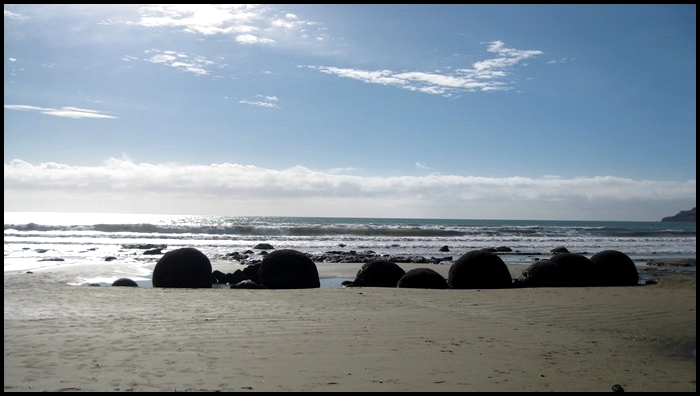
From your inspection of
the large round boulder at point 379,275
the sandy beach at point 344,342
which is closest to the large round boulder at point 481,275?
the large round boulder at point 379,275

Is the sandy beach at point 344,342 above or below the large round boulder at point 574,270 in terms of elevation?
below

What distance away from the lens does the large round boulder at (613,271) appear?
20.5 metres

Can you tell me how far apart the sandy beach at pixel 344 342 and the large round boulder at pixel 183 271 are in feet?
8.54

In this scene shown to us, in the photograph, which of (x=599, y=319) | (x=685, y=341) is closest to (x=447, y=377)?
(x=685, y=341)

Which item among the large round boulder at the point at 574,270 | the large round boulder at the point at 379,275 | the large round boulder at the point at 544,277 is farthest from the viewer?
the large round boulder at the point at 379,275

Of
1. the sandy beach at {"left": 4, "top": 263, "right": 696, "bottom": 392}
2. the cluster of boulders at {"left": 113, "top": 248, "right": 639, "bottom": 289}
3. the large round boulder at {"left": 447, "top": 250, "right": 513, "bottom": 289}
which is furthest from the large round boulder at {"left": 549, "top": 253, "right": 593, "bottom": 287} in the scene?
the sandy beach at {"left": 4, "top": 263, "right": 696, "bottom": 392}

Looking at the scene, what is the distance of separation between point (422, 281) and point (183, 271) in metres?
7.47

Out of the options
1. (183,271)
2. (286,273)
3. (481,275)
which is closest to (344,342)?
(286,273)

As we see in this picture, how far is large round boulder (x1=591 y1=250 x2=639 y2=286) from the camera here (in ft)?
67.4

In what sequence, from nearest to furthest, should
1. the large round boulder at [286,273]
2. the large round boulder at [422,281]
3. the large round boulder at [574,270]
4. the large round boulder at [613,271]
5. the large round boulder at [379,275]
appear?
the large round boulder at [422,281], the large round boulder at [286,273], the large round boulder at [574,270], the large round boulder at [379,275], the large round boulder at [613,271]

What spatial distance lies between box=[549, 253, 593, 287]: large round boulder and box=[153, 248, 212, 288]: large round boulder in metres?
11.5

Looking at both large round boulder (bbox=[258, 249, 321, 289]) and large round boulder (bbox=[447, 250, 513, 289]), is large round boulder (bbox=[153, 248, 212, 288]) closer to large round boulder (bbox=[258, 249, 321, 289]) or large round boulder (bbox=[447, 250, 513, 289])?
large round boulder (bbox=[258, 249, 321, 289])

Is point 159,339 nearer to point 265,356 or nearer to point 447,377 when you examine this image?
point 265,356

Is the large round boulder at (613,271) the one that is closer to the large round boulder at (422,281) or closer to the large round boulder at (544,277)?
the large round boulder at (544,277)
